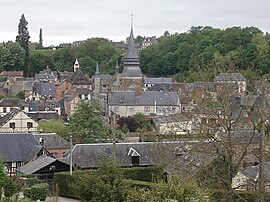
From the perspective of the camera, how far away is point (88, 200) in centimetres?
2219

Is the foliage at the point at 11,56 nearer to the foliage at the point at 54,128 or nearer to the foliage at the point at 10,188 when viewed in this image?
the foliage at the point at 54,128

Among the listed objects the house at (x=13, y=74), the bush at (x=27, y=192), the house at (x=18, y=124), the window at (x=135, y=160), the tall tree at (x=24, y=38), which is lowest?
the bush at (x=27, y=192)

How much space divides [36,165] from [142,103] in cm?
3217

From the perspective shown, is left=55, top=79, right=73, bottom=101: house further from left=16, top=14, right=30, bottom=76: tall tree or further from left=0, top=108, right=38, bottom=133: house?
left=16, top=14, right=30, bottom=76: tall tree

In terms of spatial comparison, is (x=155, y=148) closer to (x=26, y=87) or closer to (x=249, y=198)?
(x=249, y=198)

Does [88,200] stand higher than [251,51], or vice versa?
[251,51]

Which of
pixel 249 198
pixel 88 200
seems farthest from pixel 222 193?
pixel 88 200

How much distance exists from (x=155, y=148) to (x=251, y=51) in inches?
2454

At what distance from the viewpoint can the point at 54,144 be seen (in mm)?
41406

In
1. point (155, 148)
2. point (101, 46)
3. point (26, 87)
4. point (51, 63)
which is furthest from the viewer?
point (101, 46)

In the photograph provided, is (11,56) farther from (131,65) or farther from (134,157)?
(134,157)

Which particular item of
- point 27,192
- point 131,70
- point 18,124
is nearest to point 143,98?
point 18,124

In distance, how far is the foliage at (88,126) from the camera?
146 ft

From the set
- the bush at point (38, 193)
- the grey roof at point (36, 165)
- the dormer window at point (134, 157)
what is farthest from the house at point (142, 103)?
the bush at point (38, 193)
